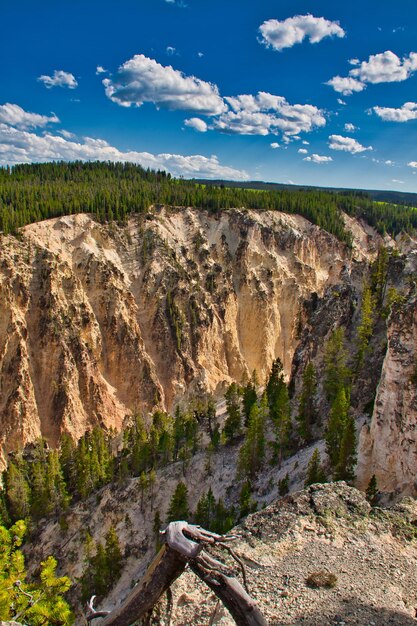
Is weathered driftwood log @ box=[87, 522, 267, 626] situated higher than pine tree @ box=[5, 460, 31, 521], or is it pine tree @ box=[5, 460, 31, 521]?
weathered driftwood log @ box=[87, 522, 267, 626]

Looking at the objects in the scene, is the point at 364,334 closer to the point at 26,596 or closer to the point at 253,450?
the point at 253,450

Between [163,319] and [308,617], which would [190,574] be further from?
[163,319]

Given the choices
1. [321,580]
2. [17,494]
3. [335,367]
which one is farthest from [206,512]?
[321,580]

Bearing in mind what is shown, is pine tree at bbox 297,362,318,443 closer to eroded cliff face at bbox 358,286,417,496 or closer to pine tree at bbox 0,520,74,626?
eroded cliff face at bbox 358,286,417,496

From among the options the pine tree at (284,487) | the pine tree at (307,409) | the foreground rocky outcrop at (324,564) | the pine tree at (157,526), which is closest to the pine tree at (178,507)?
the pine tree at (157,526)

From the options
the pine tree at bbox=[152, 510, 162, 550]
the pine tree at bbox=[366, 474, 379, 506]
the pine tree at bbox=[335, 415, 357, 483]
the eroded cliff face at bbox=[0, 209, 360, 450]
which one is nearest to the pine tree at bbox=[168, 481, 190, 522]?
the pine tree at bbox=[152, 510, 162, 550]

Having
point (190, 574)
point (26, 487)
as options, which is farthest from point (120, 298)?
point (190, 574)
